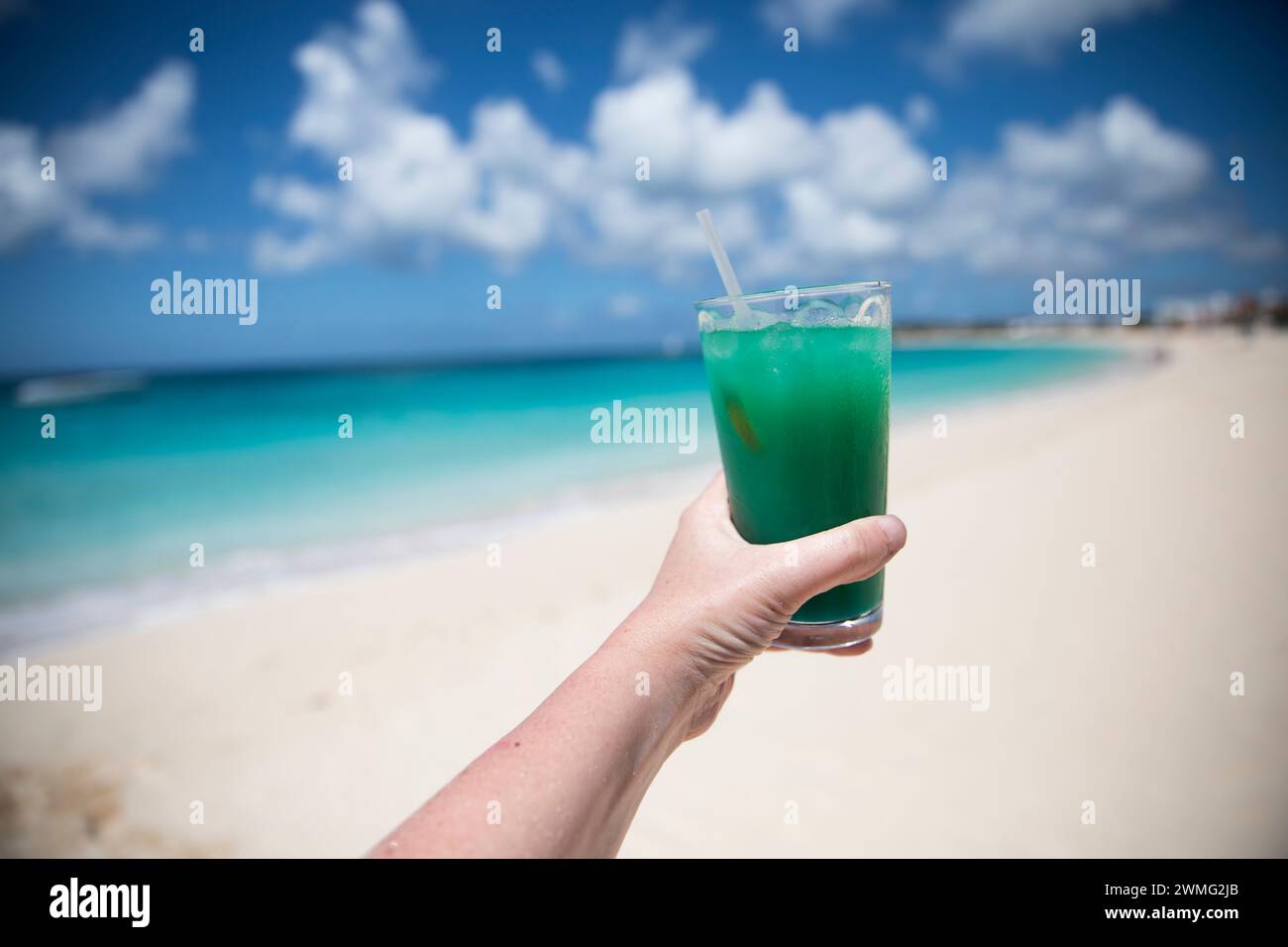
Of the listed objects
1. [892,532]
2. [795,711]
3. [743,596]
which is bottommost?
[795,711]

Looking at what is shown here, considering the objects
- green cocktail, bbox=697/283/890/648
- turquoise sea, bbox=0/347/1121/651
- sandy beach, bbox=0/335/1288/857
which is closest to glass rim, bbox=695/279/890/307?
green cocktail, bbox=697/283/890/648

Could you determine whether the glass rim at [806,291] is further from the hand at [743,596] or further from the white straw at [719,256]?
the hand at [743,596]

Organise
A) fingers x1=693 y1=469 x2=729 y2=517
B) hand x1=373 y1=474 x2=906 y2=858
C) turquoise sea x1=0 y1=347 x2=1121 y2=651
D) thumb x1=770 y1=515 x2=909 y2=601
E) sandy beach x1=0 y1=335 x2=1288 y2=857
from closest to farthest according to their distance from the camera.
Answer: hand x1=373 y1=474 x2=906 y2=858 < thumb x1=770 y1=515 x2=909 y2=601 < fingers x1=693 y1=469 x2=729 y2=517 < sandy beach x1=0 y1=335 x2=1288 y2=857 < turquoise sea x1=0 y1=347 x2=1121 y2=651

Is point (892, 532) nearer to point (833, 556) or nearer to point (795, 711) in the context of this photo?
point (833, 556)

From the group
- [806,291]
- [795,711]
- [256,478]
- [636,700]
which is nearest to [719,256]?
[806,291]

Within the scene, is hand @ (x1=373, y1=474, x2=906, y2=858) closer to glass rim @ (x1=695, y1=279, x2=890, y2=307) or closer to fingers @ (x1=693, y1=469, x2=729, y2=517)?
fingers @ (x1=693, y1=469, x2=729, y2=517)
